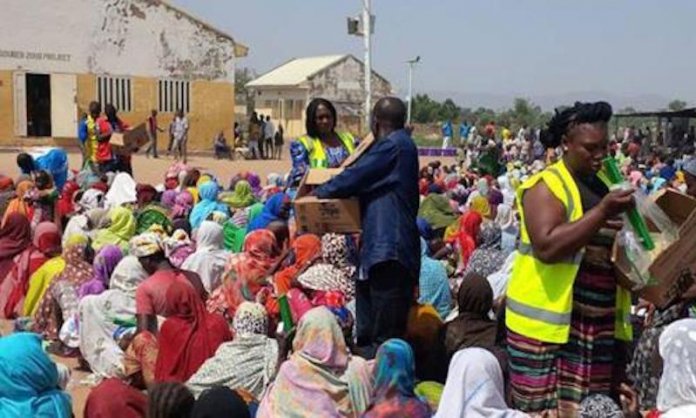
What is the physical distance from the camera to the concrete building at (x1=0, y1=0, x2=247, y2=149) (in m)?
24.9

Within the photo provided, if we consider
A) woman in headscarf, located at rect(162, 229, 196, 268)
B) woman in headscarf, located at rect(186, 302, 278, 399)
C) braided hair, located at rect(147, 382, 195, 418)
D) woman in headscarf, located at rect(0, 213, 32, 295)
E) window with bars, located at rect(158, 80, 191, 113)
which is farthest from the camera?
window with bars, located at rect(158, 80, 191, 113)

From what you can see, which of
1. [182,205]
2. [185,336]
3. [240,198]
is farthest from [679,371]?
[182,205]

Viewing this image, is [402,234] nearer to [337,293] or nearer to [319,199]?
[319,199]

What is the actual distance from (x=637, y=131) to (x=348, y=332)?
30297mm

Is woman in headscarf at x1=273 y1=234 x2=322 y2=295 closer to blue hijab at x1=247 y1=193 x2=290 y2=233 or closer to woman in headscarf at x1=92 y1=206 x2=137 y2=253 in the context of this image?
blue hijab at x1=247 y1=193 x2=290 y2=233

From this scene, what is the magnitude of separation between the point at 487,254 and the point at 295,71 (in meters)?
37.3

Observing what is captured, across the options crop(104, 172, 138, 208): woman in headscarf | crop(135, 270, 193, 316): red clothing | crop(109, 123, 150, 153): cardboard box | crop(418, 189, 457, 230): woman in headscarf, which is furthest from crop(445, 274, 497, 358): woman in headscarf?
crop(109, 123, 150, 153): cardboard box

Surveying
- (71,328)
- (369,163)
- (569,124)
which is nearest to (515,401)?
(569,124)

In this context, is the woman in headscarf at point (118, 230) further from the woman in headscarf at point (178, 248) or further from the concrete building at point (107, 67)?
the concrete building at point (107, 67)

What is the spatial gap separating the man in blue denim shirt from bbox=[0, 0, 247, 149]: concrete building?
22.4 metres

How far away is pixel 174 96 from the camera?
27516mm

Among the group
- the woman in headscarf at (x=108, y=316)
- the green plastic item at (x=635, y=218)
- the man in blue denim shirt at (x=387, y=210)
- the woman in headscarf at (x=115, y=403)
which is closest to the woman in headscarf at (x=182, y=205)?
the woman in headscarf at (x=108, y=316)

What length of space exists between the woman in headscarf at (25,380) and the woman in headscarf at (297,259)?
2.19m

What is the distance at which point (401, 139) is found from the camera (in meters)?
4.53
